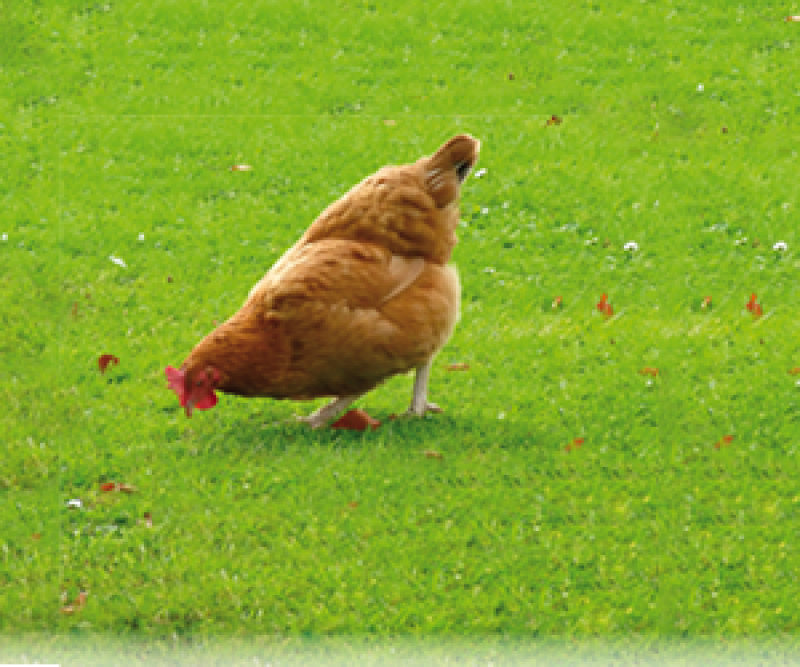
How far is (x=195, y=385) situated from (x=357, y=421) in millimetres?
916

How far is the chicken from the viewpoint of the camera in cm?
539

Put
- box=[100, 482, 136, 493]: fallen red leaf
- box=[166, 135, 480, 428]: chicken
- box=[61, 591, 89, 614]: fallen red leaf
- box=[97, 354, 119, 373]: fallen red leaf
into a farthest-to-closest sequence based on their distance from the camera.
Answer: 1. box=[97, 354, 119, 373]: fallen red leaf
2. box=[166, 135, 480, 428]: chicken
3. box=[100, 482, 136, 493]: fallen red leaf
4. box=[61, 591, 89, 614]: fallen red leaf

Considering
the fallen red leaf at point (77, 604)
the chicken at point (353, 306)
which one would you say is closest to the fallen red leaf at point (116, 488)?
the chicken at point (353, 306)

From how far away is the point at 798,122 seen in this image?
9922 millimetres

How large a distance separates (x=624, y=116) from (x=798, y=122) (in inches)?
60.7

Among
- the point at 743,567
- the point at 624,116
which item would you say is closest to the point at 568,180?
the point at 624,116

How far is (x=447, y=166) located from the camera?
5.79 metres

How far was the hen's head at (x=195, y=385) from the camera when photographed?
5.38m

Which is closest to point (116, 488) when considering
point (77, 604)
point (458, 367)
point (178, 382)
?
point (178, 382)

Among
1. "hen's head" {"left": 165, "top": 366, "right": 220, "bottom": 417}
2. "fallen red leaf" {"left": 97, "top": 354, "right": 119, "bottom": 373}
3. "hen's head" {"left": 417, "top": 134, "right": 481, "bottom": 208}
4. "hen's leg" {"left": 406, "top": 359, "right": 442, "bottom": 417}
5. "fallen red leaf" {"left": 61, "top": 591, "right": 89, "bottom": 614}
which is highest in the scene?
"hen's head" {"left": 417, "top": 134, "right": 481, "bottom": 208}

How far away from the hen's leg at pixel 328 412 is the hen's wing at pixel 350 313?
0.21 meters

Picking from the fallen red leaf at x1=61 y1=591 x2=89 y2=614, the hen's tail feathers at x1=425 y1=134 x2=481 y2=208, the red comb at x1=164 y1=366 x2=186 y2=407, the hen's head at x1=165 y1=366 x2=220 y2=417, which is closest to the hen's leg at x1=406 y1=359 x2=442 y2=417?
the hen's tail feathers at x1=425 y1=134 x2=481 y2=208

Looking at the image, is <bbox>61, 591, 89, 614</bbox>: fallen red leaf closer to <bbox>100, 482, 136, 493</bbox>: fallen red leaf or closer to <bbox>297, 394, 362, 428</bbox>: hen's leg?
<bbox>100, 482, 136, 493</bbox>: fallen red leaf

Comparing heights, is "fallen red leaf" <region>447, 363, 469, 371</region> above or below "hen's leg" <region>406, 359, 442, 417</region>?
below
